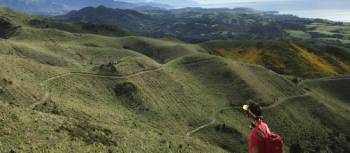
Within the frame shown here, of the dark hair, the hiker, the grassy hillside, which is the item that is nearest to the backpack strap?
the hiker

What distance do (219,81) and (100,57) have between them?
1402 inches

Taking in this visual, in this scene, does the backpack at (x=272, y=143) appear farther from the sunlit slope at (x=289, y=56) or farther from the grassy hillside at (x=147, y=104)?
the sunlit slope at (x=289, y=56)

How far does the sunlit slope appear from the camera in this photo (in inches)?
6314

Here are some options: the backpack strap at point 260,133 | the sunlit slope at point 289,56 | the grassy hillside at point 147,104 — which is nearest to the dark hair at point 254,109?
the backpack strap at point 260,133

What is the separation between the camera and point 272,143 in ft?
33.4

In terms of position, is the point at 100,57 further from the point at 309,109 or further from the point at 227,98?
the point at 309,109

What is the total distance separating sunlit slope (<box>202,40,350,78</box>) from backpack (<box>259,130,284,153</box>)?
145 metres

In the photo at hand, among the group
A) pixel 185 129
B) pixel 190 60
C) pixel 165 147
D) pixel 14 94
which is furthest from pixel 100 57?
pixel 165 147

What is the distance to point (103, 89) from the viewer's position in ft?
262

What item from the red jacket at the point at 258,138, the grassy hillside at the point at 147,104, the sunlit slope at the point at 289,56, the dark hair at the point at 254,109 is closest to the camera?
the red jacket at the point at 258,138

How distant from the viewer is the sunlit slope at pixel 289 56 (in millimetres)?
160375

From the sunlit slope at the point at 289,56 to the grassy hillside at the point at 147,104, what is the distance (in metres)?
35.5

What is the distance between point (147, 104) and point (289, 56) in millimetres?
108328

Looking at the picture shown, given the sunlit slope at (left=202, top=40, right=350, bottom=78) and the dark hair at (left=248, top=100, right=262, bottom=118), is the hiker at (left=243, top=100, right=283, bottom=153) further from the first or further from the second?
the sunlit slope at (left=202, top=40, right=350, bottom=78)
